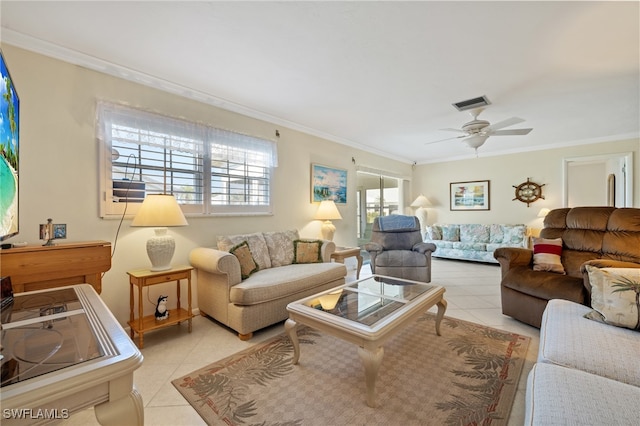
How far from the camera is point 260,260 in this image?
302 cm

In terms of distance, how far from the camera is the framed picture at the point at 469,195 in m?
6.16

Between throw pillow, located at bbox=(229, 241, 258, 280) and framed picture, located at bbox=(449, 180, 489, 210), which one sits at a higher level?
framed picture, located at bbox=(449, 180, 489, 210)

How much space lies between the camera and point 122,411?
0.82m

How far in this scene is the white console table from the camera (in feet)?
2.18

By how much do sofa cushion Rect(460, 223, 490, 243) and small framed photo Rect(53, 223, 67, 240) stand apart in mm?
6481

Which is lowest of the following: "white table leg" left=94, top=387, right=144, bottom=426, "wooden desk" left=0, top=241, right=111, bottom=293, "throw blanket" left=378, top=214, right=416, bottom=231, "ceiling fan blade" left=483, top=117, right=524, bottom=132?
"white table leg" left=94, top=387, right=144, bottom=426

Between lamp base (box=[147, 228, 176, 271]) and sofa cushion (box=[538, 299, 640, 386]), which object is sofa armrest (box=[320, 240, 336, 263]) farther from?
sofa cushion (box=[538, 299, 640, 386])

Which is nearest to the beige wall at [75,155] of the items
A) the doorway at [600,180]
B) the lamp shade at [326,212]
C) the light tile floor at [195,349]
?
the light tile floor at [195,349]

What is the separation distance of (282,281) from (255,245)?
0.66 metres

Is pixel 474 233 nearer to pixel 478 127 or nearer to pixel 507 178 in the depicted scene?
pixel 507 178

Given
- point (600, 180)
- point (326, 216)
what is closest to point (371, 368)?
point (326, 216)

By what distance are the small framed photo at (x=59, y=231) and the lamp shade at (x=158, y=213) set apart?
0.46 m

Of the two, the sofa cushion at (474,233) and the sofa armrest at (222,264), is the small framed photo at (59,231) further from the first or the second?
the sofa cushion at (474,233)

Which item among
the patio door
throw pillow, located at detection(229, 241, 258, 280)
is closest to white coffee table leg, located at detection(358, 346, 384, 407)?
throw pillow, located at detection(229, 241, 258, 280)
